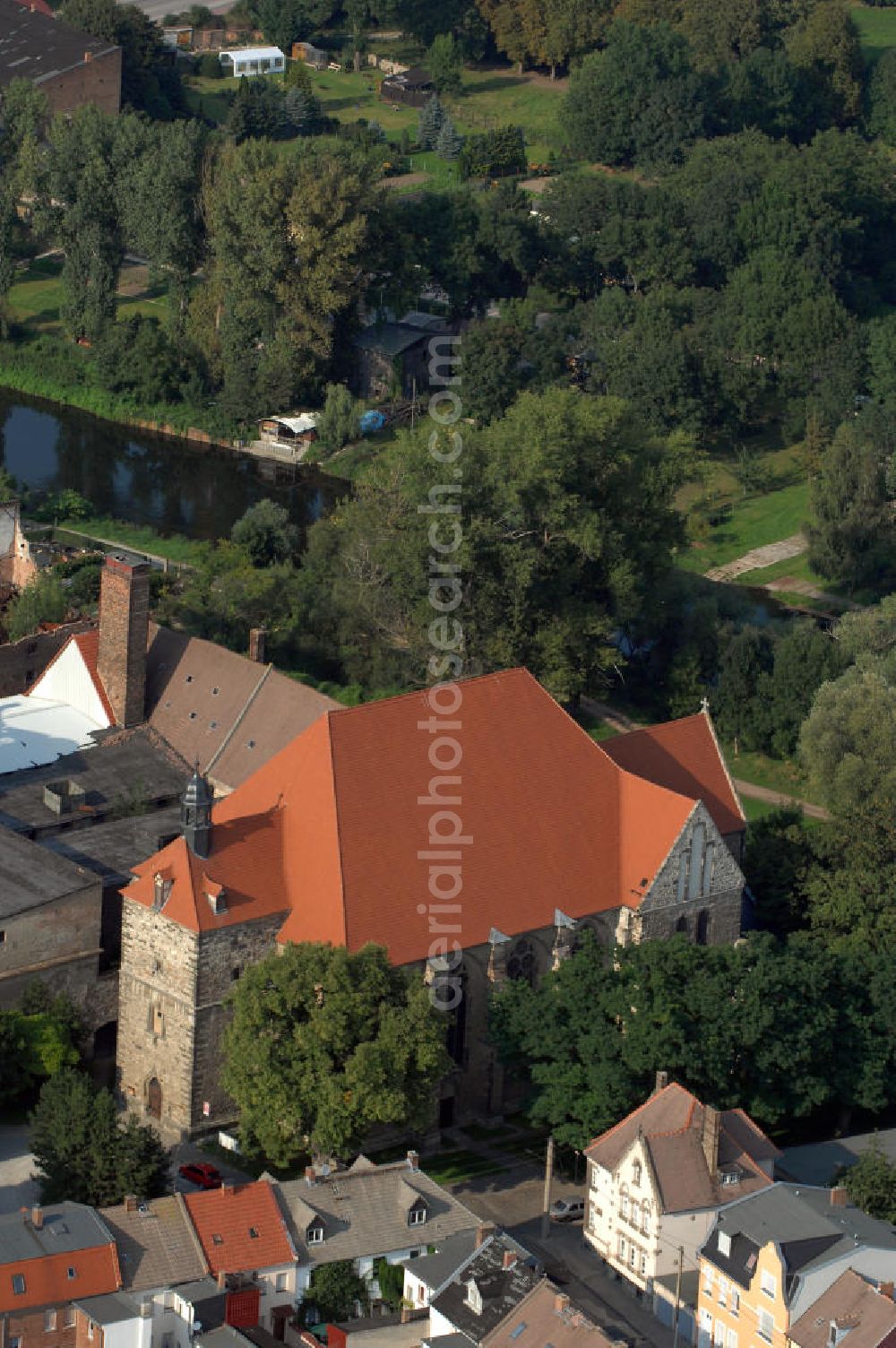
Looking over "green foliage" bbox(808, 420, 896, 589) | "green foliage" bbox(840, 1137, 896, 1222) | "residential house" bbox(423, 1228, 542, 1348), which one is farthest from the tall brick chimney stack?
"green foliage" bbox(808, 420, 896, 589)

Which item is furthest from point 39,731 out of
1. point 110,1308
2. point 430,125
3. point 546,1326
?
point 430,125

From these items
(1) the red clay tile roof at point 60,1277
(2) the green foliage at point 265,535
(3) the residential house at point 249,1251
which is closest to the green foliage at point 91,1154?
(3) the residential house at point 249,1251

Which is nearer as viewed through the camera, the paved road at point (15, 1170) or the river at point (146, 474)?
the paved road at point (15, 1170)

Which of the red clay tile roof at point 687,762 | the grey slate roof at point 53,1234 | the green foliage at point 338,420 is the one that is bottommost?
the green foliage at point 338,420

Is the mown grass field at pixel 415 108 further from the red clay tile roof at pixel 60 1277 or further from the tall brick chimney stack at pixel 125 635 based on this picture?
the red clay tile roof at pixel 60 1277

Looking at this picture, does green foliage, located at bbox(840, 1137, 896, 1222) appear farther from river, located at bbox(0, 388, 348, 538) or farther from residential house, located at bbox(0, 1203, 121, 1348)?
river, located at bbox(0, 388, 348, 538)

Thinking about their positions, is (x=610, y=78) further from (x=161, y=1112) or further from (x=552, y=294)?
(x=161, y=1112)

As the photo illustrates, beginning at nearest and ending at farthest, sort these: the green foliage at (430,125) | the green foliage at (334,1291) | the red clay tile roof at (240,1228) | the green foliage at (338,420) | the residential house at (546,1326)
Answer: the residential house at (546,1326) → the red clay tile roof at (240,1228) → the green foliage at (334,1291) → the green foliage at (338,420) → the green foliage at (430,125)
